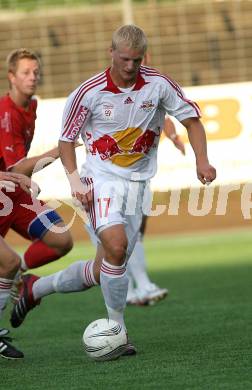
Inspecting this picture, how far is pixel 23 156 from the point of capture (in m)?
7.49

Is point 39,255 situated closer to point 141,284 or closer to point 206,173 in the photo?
point 141,284

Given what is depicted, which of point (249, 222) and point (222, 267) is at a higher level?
point (222, 267)

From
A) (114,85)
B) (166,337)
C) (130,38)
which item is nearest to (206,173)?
(114,85)

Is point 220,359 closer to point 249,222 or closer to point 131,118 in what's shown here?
point 131,118

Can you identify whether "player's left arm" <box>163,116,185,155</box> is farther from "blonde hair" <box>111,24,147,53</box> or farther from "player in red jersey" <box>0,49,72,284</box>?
"blonde hair" <box>111,24,147,53</box>

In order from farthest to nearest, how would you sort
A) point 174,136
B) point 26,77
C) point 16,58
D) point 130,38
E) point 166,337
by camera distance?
point 174,136, point 16,58, point 26,77, point 166,337, point 130,38

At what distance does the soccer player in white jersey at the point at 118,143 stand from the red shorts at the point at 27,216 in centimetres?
93

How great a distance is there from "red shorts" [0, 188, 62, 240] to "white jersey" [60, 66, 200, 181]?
3.15 ft

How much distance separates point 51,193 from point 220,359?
11310 millimetres

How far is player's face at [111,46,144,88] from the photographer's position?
248 inches

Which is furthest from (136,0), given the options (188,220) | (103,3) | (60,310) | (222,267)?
(60,310)

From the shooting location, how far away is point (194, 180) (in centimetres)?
1709

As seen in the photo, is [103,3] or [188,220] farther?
[103,3]

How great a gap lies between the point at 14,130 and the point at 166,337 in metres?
1.83
